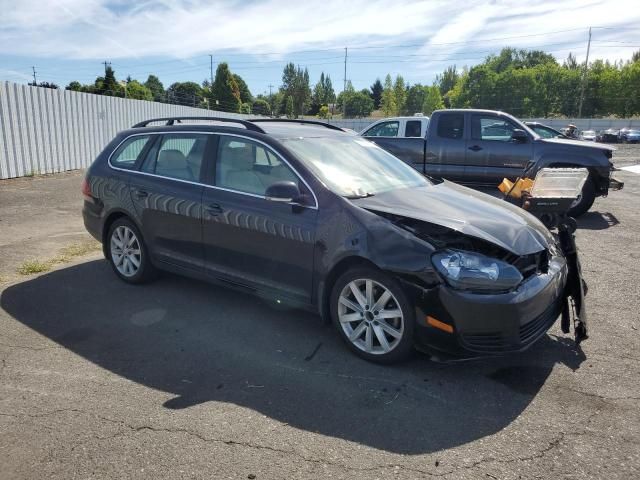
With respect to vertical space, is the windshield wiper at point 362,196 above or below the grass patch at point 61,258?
above

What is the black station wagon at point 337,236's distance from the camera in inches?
126

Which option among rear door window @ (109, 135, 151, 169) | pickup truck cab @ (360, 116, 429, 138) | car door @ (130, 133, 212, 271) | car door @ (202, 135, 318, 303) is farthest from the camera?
pickup truck cab @ (360, 116, 429, 138)

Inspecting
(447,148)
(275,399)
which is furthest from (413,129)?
(275,399)

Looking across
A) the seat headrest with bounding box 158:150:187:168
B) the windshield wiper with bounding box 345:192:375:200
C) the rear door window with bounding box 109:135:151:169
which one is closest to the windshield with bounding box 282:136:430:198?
the windshield wiper with bounding box 345:192:375:200

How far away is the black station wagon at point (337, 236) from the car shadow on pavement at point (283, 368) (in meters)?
0.28

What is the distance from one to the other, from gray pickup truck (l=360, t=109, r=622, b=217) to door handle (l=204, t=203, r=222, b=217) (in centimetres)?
631

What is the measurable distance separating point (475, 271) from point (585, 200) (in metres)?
7.16

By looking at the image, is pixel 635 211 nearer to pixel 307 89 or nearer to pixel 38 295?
pixel 38 295

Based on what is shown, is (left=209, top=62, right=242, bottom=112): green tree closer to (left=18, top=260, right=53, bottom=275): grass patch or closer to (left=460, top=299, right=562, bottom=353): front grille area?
(left=18, top=260, right=53, bottom=275): grass patch

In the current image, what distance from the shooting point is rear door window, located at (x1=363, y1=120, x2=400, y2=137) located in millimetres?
11391

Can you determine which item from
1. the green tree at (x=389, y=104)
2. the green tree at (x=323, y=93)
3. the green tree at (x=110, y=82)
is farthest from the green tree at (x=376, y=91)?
the green tree at (x=110, y=82)

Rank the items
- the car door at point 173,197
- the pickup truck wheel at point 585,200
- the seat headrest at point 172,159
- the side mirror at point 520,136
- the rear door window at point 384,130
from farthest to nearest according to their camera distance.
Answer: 1. the rear door window at point 384,130
2. the side mirror at point 520,136
3. the pickup truck wheel at point 585,200
4. the seat headrest at point 172,159
5. the car door at point 173,197

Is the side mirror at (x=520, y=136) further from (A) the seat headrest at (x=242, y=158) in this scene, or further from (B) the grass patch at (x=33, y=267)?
(B) the grass patch at (x=33, y=267)

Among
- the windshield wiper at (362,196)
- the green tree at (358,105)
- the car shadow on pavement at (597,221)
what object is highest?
the green tree at (358,105)
